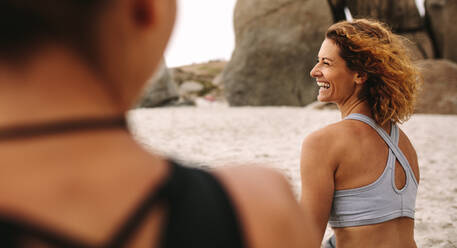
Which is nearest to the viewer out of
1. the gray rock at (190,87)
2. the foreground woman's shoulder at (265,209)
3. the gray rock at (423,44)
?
the foreground woman's shoulder at (265,209)

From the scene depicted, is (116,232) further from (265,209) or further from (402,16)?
(402,16)

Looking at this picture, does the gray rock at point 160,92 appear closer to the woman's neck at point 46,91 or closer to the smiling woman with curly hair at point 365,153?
the smiling woman with curly hair at point 365,153

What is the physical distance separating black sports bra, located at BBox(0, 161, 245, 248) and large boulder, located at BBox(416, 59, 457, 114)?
985 cm

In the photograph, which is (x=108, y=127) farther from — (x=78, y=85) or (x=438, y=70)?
(x=438, y=70)

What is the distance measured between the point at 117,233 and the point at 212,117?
8.05 m

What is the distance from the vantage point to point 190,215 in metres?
0.44

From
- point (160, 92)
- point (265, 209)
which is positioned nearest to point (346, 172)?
point (265, 209)

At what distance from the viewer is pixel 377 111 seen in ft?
5.39

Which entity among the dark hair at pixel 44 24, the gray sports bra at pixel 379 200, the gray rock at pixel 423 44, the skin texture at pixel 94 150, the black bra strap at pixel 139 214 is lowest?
the gray rock at pixel 423 44

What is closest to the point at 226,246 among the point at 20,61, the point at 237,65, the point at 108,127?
the point at 108,127

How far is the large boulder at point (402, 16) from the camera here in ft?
43.4

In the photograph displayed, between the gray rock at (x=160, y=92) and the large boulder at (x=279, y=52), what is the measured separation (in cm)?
209

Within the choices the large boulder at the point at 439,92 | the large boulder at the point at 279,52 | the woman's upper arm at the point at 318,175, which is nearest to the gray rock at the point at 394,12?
the large boulder at the point at 279,52

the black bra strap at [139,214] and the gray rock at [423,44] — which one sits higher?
the black bra strap at [139,214]
